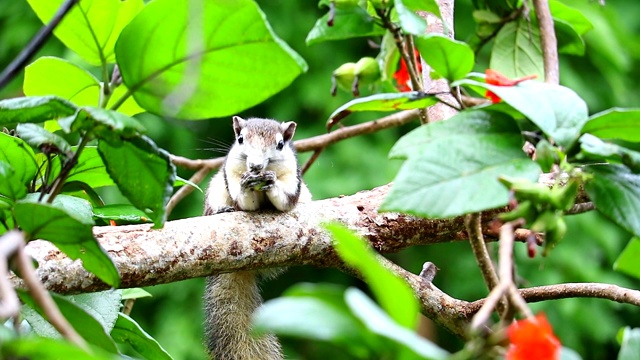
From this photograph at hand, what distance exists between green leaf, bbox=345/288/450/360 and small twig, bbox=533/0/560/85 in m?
0.93

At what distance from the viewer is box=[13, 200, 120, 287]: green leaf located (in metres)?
0.67

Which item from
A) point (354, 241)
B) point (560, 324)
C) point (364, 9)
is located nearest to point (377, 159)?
point (560, 324)

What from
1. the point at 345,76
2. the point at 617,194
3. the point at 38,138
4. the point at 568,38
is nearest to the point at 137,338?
the point at 38,138

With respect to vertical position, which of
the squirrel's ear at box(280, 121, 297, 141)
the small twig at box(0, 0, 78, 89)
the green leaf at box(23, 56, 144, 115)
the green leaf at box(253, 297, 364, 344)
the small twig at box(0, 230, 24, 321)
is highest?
the small twig at box(0, 0, 78, 89)

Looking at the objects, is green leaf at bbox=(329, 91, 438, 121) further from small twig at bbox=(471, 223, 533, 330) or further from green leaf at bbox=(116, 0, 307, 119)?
small twig at bbox=(471, 223, 533, 330)

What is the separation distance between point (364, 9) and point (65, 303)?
17.8 inches

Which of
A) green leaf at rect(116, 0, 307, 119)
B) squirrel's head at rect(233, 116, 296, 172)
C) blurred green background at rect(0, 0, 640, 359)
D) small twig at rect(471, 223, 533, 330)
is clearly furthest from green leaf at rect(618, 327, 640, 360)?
blurred green background at rect(0, 0, 640, 359)

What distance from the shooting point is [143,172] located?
747 millimetres

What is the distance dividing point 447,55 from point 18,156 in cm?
45

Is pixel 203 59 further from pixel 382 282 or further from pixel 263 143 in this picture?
pixel 263 143

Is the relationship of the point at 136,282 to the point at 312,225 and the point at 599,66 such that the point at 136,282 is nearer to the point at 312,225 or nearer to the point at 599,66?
the point at 312,225

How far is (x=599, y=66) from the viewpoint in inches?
149

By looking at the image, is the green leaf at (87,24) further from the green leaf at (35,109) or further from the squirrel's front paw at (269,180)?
the squirrel's front paw at (269,180)

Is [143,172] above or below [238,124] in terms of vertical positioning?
above
